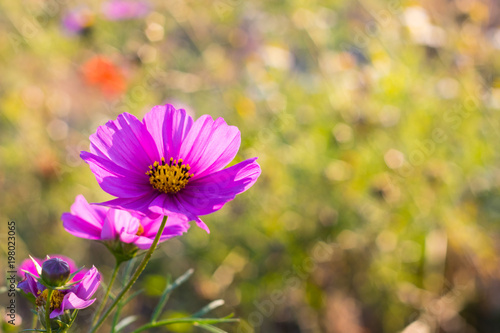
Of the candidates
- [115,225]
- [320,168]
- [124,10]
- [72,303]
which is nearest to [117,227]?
[115,225]

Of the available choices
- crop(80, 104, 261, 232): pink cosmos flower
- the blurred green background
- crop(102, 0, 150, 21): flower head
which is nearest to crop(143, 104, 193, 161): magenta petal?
crop(80, 104, 261, 232): pink cosmos flower

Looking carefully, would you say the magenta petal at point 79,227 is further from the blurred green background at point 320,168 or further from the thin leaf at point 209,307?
the blurred green background at point 320,168

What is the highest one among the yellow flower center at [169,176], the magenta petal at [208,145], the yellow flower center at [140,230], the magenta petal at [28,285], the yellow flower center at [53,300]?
the magenta petal at [208,145]

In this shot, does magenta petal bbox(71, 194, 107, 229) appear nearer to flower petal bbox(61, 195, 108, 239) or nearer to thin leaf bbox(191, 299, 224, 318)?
flower petal bbox(61, 195, 108, 239)

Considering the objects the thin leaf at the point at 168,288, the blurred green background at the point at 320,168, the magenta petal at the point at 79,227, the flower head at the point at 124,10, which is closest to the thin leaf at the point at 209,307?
the thin leaf at the point at 168,288

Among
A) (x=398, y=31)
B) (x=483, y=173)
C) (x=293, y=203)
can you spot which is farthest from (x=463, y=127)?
(x=293, y=203)

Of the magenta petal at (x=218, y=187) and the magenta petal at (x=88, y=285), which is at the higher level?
the magenta petal at (x=218, y=187)

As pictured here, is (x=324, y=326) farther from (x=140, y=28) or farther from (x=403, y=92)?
(x=140, y=28)

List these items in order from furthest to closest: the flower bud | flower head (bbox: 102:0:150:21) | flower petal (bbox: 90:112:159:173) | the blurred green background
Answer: flower head (bbox: 102:0:150:21) → the blurred green background → flower petal (bbox: 90:112:159:173) → the flower bud
